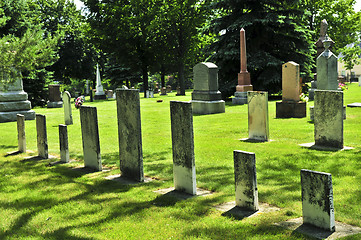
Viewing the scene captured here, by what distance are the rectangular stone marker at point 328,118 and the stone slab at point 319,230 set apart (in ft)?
14.4

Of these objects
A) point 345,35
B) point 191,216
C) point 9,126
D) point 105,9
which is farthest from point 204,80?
→ point 345,35

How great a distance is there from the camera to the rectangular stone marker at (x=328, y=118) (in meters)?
8.34

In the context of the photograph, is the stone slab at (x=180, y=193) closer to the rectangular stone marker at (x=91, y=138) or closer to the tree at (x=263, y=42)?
the rectangular stone marker at (x=91, y=138)

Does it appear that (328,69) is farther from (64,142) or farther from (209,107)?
(64,142)

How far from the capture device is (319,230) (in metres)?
4.32

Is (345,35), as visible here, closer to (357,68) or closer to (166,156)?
Answer: (357,68)

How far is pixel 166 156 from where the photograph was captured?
8930 millimetres

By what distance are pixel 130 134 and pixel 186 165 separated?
54.5 inches

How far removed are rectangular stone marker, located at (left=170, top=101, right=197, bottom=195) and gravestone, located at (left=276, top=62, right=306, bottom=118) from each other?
9220 millimetres

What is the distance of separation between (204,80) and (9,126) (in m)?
8.76

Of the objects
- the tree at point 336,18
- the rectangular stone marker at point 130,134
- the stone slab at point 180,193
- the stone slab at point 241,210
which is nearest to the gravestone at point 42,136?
the rectangular stone marker at point 130,134

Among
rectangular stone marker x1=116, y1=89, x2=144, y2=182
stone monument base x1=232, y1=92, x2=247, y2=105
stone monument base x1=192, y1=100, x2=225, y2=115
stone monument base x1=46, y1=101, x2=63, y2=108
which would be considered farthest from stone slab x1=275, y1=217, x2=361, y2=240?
stone monument base x1=46, y1=101, x2=63, y2=108

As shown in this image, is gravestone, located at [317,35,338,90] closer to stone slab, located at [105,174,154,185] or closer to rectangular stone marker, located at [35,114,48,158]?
stone slab, located at [105,174,154,185]

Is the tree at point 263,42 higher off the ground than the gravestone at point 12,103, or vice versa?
the tree at point 263,42
